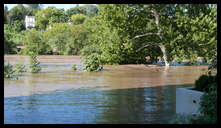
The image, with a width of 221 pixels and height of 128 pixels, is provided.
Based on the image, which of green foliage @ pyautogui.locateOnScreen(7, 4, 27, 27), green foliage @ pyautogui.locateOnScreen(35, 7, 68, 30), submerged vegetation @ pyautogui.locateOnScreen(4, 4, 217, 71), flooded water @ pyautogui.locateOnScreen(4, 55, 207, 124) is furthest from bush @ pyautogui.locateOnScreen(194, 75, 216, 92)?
green foliage @ pyautogui.locateOnScreen(7, 4, 27, 27)

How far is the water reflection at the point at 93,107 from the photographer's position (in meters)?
8.28

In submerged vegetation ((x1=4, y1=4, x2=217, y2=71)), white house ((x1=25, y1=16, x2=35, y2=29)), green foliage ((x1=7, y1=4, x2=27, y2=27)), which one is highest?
green foliage ((x1=7, y1=4, x2=27, y2=27))

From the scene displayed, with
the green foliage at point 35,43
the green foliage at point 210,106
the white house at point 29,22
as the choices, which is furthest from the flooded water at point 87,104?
the white house at point 29,22

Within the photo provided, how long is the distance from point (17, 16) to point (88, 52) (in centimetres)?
4743

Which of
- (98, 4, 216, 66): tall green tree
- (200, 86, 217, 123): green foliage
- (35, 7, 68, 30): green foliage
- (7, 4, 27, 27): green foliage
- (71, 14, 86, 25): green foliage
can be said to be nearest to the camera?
(200, 86, 217, 123): green foliage

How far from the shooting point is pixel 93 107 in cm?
977

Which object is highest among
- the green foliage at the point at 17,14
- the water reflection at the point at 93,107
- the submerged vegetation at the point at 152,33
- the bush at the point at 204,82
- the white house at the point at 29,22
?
the green foliage at the point at 17,14

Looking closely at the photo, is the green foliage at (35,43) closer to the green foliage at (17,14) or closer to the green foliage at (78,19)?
the green foliage at (78,19)

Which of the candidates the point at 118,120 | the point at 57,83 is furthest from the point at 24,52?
the point at 118,120

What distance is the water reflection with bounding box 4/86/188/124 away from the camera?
828 cm

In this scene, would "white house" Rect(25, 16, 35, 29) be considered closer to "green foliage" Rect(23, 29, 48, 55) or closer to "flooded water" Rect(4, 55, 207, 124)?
"green foliage" Rect(23, 29, 48, 55)

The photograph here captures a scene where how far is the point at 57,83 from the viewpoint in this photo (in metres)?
16.1

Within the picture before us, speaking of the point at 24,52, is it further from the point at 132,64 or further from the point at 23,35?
the point at 132,64

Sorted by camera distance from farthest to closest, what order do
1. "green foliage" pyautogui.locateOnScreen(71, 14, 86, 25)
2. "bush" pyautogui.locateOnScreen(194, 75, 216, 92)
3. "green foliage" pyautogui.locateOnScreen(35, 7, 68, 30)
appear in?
"green foliage" pyautogui.locateOnScreen(71, 14, 86, 25) < "green foliage" pyautogui.locateOnScreen(35, 7, 68, 30) < "bush" pyautogui.locateOnScreen(194, 75, 216, 92)
